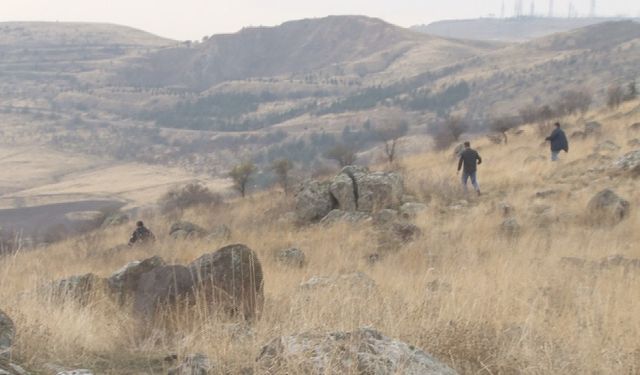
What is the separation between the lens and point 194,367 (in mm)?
3139

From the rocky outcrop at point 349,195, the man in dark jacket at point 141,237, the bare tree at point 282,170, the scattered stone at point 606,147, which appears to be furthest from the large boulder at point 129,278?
the bare tree at point 282,170

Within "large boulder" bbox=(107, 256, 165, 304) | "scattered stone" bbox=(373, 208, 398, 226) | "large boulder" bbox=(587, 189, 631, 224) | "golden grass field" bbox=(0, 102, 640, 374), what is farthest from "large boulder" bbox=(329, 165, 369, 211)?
"large boulder" bbox=(107, 256, 165, 304)

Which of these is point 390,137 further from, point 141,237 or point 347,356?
point 347,356

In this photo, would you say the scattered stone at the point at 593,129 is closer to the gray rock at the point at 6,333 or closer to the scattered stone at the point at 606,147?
the scattered stone at the point at 606,147

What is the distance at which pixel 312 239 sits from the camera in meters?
11.2

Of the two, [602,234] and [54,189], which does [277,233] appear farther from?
[54,189]

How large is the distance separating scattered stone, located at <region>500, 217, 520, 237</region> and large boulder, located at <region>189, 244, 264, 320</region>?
5647 millimetres

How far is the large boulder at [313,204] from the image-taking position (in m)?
13.8

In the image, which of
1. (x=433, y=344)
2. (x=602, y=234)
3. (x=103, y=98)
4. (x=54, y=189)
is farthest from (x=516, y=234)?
(x=103, y=98)

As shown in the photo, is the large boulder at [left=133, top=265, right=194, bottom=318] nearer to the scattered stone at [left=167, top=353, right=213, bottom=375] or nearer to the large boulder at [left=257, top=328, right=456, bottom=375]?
the scattered stone at [left=167, top=353, right=213, bottom=375]

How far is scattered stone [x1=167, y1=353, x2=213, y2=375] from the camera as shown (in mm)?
3092

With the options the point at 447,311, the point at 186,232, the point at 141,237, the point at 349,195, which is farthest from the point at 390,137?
the point at 447,311

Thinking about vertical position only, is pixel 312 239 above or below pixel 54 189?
above

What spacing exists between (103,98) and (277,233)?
594 ft
